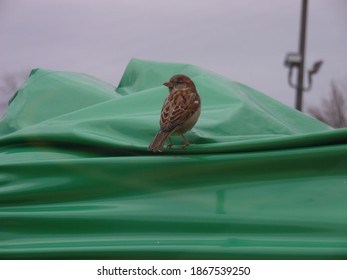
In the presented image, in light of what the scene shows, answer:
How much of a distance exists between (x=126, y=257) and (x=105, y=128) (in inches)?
29.9

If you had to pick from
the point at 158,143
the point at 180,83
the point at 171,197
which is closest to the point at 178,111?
the point at 180,83

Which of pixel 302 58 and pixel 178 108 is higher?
pixel 302 58

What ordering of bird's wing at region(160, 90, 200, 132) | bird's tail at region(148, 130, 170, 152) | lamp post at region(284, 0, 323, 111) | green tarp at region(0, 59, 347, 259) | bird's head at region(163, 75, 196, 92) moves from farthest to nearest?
lamp post at region(284, 0, 323, 111) → bird's head at region(163, 75, 196, 92) → bird's wing at region(160, 90, 200, 132) → bird's tail at region(148, 130, 170, 152) → green tarp at region(0, 59, 347, 259)

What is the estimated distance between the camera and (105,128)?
2.65m

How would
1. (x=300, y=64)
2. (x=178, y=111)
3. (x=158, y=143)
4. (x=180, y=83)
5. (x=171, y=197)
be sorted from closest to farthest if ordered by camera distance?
(x=171, y=197)
(x=158, y=143)
(x=178, y=111)
(x=180, y=83)
(x=300, y=64)

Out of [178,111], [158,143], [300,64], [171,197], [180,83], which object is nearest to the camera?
[171,197]

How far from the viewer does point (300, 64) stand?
10.0 meters

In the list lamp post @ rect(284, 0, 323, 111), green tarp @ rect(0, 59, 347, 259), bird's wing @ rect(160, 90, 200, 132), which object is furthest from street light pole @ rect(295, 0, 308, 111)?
green tarp @ rect(0, 59, 347, 259)

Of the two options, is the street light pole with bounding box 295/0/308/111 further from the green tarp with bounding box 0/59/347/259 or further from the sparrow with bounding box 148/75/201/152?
the green tarp with bounding box 0/59/347/259

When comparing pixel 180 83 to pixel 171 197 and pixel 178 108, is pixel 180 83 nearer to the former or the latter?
pixel 178 108

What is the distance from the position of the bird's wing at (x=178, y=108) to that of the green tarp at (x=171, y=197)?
0.12 meters

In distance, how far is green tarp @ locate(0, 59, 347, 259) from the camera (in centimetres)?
207

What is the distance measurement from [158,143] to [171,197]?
11.0 inches

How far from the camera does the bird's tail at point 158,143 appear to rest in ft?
7.82
